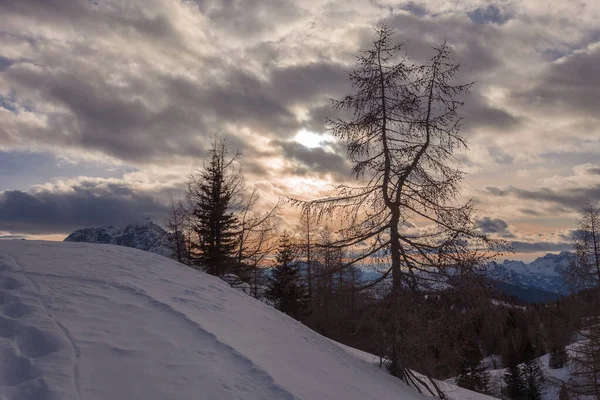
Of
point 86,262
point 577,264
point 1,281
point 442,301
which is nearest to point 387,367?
point 442,301

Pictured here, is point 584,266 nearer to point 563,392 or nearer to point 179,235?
point 563,392

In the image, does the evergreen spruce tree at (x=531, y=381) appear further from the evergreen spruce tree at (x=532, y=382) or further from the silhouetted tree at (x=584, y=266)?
the silhouetted tree at (x=584, y=266)

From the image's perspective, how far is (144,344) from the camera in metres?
5.12

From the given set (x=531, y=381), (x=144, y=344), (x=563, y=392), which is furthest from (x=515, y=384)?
(x=144, y=344)

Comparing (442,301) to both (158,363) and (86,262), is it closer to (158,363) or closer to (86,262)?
(158,363)

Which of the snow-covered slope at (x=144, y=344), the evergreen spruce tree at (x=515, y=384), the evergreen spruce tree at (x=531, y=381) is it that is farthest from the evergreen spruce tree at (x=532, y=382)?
the snow-covered slope at (x=144, y=344)

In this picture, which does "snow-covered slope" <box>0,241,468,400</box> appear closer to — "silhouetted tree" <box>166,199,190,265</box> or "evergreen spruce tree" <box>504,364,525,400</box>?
"silhouetted tree" <box>166,199,190,265</box>

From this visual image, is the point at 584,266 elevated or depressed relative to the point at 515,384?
elevated

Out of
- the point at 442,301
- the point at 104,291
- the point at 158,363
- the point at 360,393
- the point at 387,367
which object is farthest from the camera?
the point at 387,367

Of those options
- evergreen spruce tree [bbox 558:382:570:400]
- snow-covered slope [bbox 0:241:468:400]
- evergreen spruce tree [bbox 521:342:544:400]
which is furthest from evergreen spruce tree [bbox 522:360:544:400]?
snow-covered slope [bbox 0:241:468:400]

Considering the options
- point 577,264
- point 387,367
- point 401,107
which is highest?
point 401,107

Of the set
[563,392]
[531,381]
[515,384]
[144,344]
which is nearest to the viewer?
[144,344]

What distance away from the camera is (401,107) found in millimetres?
10570

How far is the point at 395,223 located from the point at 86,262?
23.9 ft
